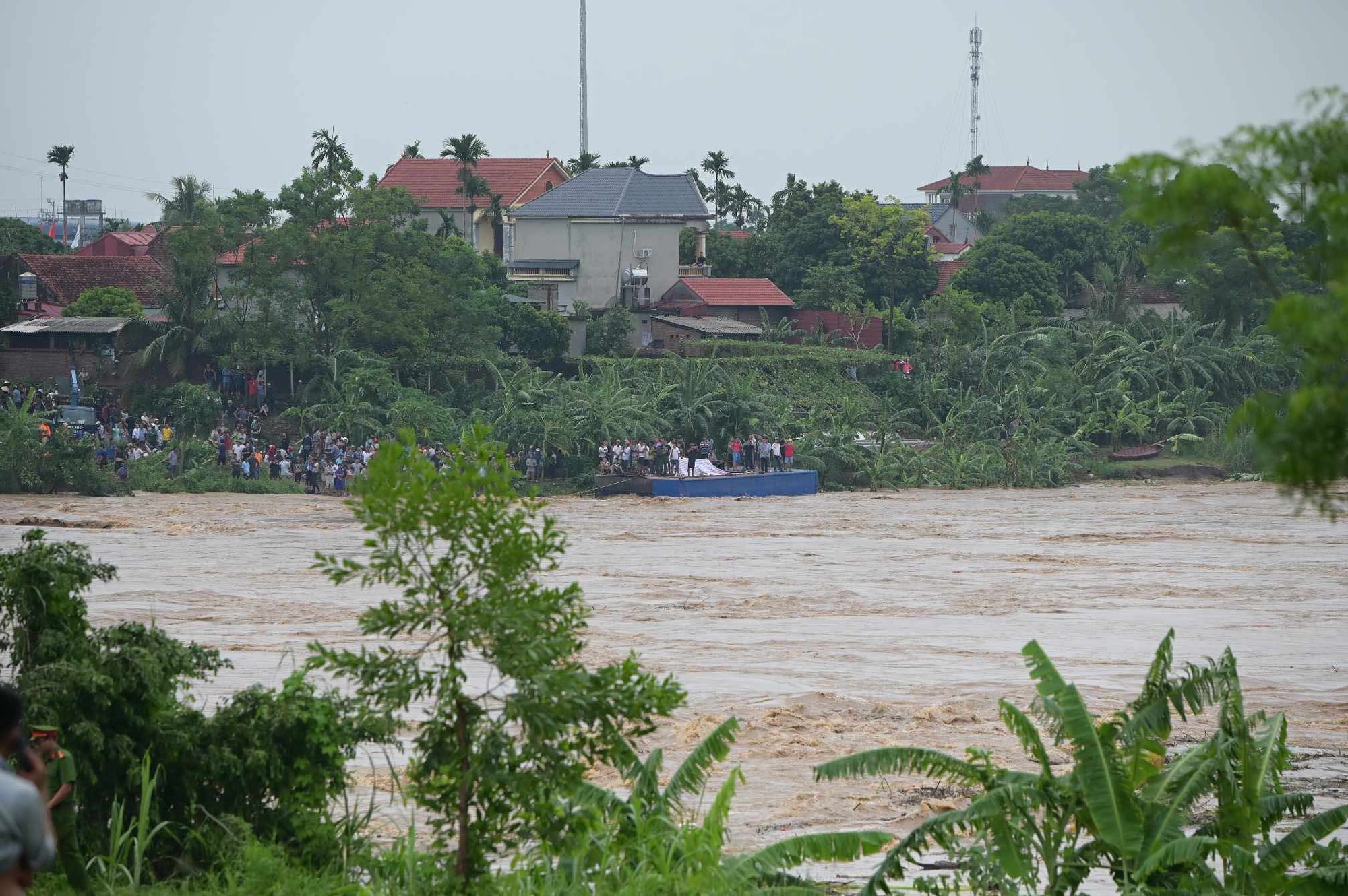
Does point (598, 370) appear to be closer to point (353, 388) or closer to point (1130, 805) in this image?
point (353, 388)

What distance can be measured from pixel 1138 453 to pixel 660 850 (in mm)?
49227

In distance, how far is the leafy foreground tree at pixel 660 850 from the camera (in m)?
7.87

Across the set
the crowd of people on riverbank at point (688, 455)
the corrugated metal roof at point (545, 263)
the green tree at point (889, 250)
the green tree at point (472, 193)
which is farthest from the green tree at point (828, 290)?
the green tree at point (472, 193)

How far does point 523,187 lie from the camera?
277 feet

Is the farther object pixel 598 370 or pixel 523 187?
pixel 523 187

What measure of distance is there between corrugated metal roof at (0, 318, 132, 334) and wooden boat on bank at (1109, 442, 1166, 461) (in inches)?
1341

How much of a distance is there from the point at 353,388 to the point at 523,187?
4002cm

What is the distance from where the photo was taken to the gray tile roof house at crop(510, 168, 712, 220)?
222 ft

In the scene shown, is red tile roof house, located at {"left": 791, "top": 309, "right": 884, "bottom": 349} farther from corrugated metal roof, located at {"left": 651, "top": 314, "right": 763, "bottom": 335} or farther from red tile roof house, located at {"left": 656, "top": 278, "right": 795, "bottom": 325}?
corrugated metal roof, located at {"left": 651, "top": 314, "right": 763, "bottom": 335}

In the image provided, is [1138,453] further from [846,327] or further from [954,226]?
[954,226]

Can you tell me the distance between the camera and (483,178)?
279 ft

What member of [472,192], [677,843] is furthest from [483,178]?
[677,843]

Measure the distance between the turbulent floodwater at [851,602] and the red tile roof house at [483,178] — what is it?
38952 millimetres

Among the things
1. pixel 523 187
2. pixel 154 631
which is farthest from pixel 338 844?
pixel 523 187
